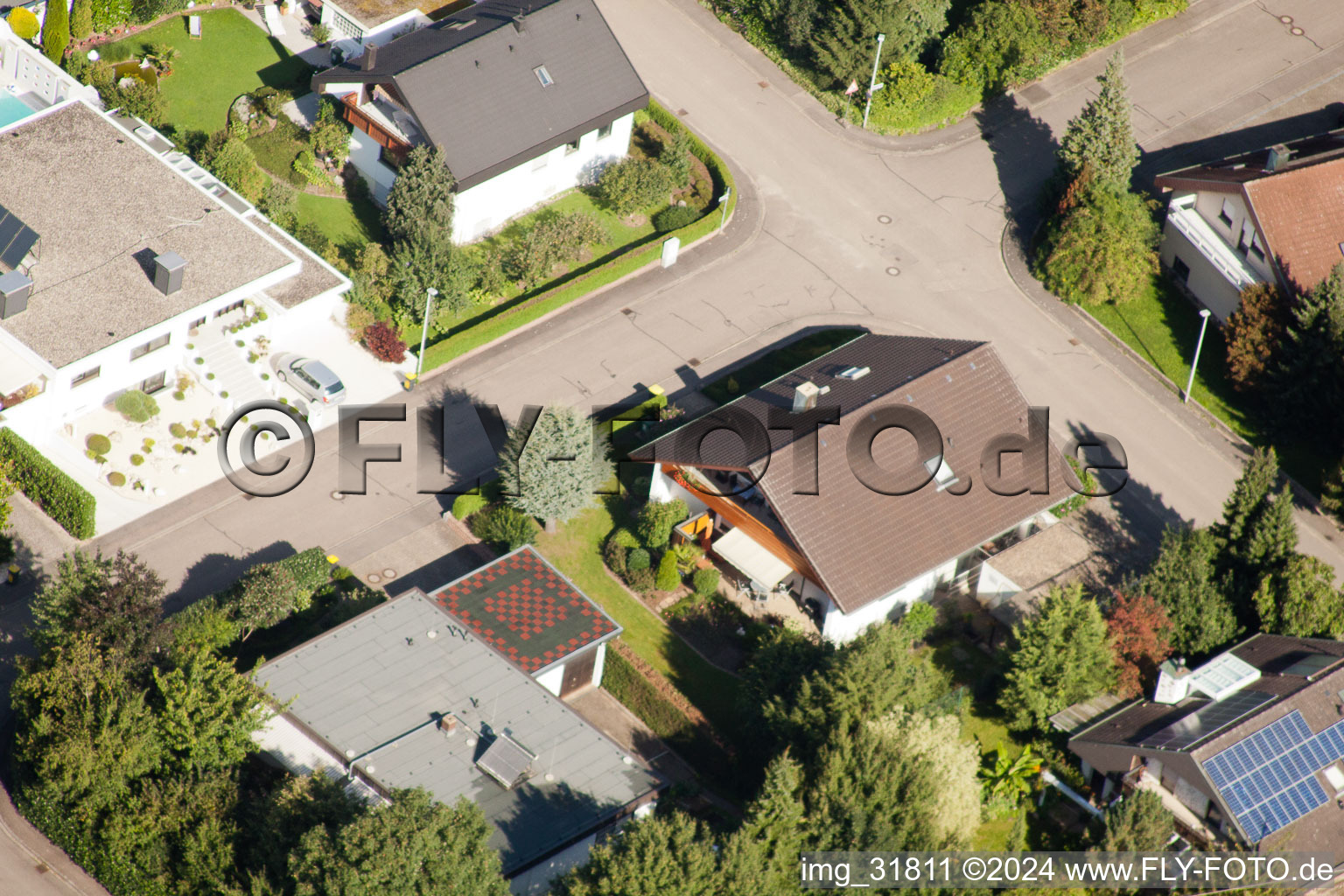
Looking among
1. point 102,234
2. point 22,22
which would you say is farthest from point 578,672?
point 22,22

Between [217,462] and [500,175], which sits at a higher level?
[500,175]

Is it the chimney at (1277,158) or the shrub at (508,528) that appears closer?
the shrub at (508,528)

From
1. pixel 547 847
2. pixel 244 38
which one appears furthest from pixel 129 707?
pixel 244 38

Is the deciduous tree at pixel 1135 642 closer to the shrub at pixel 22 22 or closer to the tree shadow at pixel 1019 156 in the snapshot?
the tree shadow at pixel 1019 156

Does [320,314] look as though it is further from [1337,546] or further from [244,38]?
[1337,546]

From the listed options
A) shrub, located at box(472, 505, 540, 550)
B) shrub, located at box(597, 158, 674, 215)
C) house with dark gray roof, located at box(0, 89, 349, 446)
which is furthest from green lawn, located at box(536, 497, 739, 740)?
shrub, located at box(597, 158, 674, 215)

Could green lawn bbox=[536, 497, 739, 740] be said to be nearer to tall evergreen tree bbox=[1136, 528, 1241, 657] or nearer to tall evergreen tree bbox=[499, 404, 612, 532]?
tall evergreen tree bbox=[499, 404, 612, 532]

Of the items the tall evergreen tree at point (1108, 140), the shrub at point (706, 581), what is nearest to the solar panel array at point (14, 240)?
the shrub at point (706, 581)
